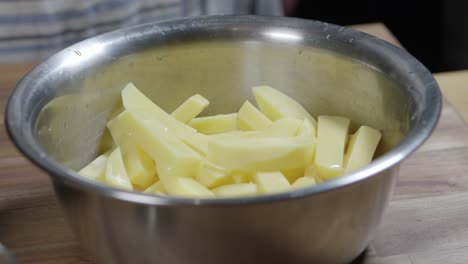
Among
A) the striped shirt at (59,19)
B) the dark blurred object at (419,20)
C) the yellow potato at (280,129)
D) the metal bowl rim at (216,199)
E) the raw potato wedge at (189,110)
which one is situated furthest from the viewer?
the dark blurred object at (419,20)

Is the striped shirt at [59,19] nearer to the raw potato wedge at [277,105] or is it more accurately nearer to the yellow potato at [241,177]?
the raw potato wedge at [277,105]

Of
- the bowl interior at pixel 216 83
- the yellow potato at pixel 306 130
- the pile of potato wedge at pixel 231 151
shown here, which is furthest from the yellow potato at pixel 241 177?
the bowl interior at pixel 216 83

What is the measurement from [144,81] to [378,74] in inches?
13.6

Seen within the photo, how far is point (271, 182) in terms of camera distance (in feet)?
2.67

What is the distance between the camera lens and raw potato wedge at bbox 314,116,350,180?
0.85 metres

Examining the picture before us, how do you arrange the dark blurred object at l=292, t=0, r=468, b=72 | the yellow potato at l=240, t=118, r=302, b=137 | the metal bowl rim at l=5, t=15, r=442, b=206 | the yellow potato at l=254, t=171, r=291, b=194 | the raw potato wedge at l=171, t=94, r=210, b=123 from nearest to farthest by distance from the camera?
1. the metal bowl rim at l=5, t=15, r=442, b=206
2. the yellow potato at l=254, t=171, r=291, b=194
3. the yellow potato at l=240, t=118, r=302, b=137
4. the raw potato wedge at l=171, t=94, r=210, b=123
5. the dark blurred object at l=292, t=0, r=468, b=72

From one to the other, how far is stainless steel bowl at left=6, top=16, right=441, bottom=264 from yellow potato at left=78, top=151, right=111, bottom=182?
35 millimetres

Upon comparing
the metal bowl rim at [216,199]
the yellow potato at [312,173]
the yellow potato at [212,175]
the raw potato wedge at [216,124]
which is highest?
the metal bowl rim at [216,199]

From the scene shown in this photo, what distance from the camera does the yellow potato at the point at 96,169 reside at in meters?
0.89

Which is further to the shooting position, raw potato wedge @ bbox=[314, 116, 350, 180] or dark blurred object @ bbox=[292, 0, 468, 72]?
dark blurred object @ bbox=[292, 0, 468, 72]

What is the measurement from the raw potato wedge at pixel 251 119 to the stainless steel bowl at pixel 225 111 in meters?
0.10

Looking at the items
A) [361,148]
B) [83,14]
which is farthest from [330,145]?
[83,14]

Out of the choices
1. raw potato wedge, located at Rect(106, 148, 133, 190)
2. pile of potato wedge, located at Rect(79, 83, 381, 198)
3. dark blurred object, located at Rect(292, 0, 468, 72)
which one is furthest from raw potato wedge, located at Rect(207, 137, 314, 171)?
dark blurred object, located at Rect(292, 0, 468, 72)

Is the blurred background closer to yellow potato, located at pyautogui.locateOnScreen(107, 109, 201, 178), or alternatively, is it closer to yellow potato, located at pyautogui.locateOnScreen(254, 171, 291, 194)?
yellow potato, located at pyautogui.locateOnScreen(107, 109, 201, 178)
